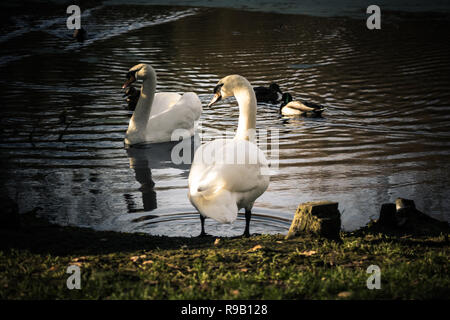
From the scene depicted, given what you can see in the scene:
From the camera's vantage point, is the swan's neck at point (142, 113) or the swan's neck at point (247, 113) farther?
the swan's neck at point (142, 113)

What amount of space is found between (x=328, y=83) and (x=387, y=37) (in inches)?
323

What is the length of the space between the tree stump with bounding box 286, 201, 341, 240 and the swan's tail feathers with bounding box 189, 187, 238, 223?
72 centimetres

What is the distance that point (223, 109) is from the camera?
1330 centimetres

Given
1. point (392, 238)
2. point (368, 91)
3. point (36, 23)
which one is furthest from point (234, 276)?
point (36, 23)

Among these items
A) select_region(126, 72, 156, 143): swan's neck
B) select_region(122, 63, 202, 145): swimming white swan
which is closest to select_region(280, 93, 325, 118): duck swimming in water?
select_region(122, 63, 202, 145): swimming white swan

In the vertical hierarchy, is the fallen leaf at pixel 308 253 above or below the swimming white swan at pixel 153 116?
below

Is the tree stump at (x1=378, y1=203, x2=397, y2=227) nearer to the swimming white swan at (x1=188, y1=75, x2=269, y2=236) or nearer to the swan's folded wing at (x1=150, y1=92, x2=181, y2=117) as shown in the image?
the swimming white swan at (x1=188, y1=75, x2=269, y2=236)

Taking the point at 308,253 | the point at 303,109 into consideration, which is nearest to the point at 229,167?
the point at 308,253

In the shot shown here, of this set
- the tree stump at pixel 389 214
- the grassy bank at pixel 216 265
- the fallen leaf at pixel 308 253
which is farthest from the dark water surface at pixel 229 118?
the fallen leaf at pixel 308 253

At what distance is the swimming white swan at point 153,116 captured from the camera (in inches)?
428

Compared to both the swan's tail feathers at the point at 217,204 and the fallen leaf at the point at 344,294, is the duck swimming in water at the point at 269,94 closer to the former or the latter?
the swan's tail feathers at the point at 217,204

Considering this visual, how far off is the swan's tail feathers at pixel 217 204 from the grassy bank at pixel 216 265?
297 millimetres

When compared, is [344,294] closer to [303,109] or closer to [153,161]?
[153,161]
